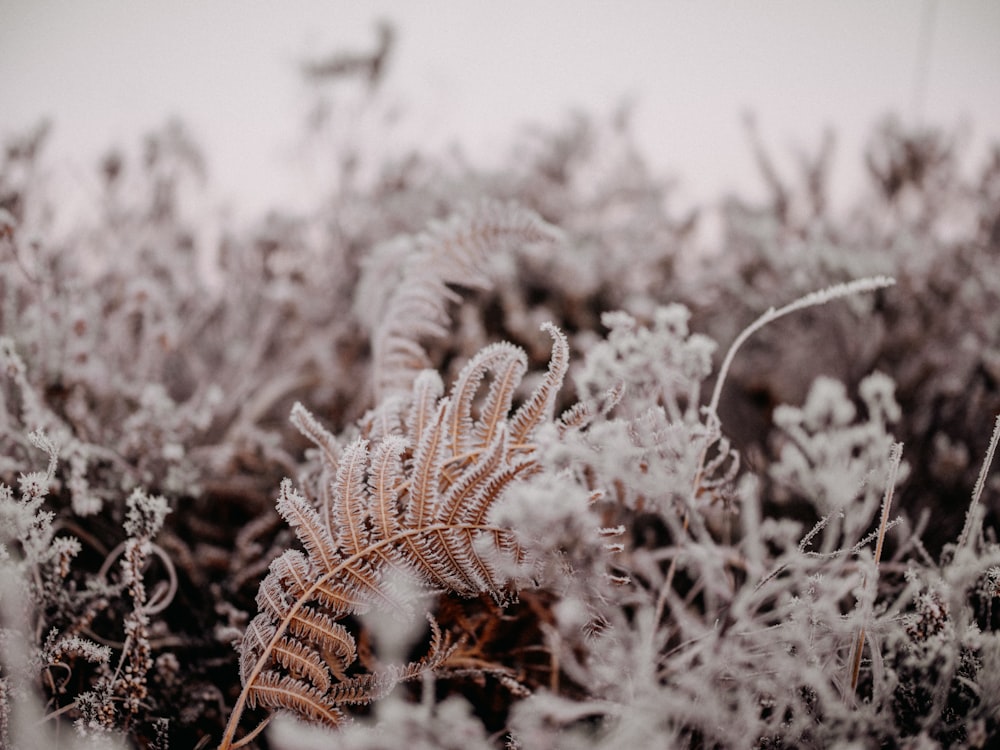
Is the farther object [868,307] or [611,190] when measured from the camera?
[611,190]

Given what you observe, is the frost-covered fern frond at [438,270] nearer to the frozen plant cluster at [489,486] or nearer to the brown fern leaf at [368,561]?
the frozen plant cluster at [489,486]

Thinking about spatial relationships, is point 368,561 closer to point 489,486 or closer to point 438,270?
point 489,486

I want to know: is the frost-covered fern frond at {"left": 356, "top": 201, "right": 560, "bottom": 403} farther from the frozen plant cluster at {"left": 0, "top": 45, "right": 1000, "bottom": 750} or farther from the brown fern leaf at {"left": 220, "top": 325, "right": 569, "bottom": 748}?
the brown fern leaf at {"left": 220, "top": 325, "right": 569, "bottom": 748}

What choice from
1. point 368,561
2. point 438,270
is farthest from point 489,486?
point 438,270

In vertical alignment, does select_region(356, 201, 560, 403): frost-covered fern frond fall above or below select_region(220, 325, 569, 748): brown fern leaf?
above

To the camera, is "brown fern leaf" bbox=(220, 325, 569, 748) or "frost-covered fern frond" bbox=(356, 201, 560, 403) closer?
"brown fern leaf" bbox=(220, 325, 569, 748)

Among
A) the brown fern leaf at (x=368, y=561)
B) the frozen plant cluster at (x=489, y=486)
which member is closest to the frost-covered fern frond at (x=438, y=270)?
the frozen plant cluster at (x=489, y=486)

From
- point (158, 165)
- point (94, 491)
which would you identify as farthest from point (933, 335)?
point (158, 165)

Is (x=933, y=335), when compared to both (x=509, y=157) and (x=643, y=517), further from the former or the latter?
(x=509, y=157)

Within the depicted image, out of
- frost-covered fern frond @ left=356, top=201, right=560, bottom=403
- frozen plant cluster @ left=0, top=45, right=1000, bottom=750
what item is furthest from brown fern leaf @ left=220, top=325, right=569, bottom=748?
frost-covered fern frond @ left=356, top=201, right=560, bottom=403

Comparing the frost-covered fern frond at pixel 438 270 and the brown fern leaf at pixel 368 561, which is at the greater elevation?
the frost-covered fern frond at pixel 438 270

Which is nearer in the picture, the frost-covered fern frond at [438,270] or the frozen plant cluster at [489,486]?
the frozen plant cluster at [489,486]
